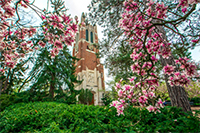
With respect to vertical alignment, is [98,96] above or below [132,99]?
below

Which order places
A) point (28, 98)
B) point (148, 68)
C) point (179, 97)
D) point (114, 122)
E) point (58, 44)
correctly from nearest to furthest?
point (114, 122) → point (148, 68) → point (179, 97) → point (58, 44) → point (28, 98)

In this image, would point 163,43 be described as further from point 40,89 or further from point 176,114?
point 40,89

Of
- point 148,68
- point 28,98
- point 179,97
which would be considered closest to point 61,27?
point 148,68

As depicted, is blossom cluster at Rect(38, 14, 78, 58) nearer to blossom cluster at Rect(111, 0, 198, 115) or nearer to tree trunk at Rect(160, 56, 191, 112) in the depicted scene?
blossom cluster at Rect(111, 0, 198, 115)

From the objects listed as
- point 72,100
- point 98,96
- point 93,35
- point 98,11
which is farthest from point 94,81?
point 98,11

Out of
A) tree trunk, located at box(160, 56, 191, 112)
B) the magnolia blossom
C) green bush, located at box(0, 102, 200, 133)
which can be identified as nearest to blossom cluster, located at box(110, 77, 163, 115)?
green bush, located at box(0, 102, 200, 133)

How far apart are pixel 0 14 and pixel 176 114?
530cm

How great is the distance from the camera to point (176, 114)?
174 cm

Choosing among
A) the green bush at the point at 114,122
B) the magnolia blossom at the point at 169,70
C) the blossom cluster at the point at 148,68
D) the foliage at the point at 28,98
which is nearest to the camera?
the green bush at the point at 114,122

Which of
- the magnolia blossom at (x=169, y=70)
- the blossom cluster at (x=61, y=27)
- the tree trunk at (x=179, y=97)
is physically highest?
the blossom cluster at (x=61, y=27)

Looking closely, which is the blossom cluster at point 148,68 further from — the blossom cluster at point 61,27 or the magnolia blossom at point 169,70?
the blossom cluster at point 61,27

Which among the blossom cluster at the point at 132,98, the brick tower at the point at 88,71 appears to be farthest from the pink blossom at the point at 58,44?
the brick tower at the point at 88,71

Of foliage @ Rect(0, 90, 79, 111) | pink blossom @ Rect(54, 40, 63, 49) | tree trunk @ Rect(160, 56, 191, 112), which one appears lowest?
foliage @ Rect(0, 90, 79, 111)

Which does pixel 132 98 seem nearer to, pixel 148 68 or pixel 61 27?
pixel 148 68
